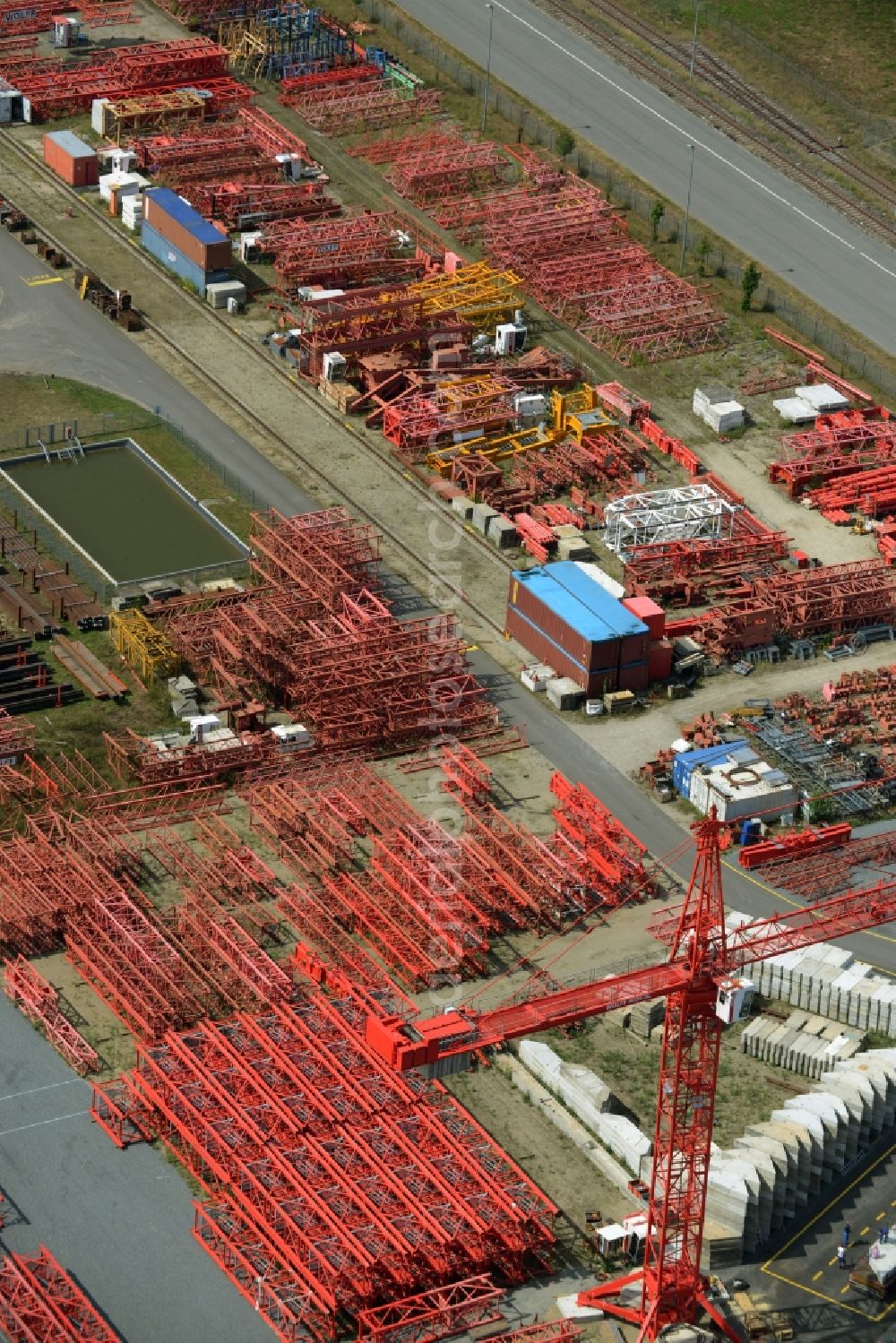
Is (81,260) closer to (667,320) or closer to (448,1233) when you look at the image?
(667,320)

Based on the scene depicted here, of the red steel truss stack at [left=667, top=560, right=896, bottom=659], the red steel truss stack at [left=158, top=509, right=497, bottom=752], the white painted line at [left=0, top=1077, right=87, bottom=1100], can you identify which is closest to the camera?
the white painted line at [left=0, top=1077, right=87, bottom=1100]

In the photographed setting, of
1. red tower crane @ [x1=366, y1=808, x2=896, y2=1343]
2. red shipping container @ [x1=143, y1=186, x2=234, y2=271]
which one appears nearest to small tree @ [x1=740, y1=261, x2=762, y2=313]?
red shipping container @ [x1=143, y1=186, x2=234, y2=271]

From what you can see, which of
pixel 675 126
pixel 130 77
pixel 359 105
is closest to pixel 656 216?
pixel 675 126

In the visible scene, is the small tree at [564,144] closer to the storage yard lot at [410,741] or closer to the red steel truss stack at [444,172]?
the storage yard lot at [410,741]

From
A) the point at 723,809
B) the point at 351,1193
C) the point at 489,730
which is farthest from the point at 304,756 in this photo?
the point at 351,1193

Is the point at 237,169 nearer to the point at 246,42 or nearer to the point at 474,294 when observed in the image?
the point at 246,42

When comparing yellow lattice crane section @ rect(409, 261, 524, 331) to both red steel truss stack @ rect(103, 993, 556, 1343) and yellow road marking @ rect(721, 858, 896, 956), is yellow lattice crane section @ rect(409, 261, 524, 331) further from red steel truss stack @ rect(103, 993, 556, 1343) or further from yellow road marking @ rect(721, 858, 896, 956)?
red steel truss stack @ rect(103, 993, 556, 1343)

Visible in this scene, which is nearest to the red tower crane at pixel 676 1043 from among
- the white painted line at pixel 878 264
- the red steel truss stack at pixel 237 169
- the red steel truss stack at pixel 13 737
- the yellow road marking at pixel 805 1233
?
the yellow road marking at pixel 805 1233
